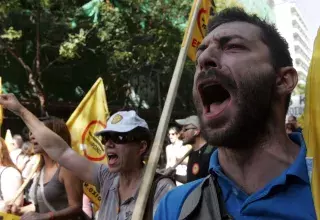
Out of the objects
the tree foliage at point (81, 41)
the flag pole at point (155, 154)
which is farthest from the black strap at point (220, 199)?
the tree foliage at point (81, 41)

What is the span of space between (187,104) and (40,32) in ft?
33.3

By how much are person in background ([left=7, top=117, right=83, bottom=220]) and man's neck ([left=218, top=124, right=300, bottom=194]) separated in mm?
2540

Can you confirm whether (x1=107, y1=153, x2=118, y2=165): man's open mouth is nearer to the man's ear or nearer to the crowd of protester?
the crowd of protester

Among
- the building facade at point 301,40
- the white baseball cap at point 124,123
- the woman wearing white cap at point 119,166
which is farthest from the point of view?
the white baseball cap at point 124,123

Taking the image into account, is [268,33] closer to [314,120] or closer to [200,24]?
[314,120]

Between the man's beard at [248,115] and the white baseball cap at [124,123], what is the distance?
6.05 feet

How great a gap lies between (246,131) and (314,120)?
0.39m

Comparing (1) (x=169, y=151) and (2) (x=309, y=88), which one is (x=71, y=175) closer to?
(2) (x=309, y=88)

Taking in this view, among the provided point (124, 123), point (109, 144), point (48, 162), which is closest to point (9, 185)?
point (48, 162)

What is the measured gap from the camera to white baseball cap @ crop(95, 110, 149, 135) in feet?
11.2

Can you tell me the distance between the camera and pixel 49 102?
21.4m

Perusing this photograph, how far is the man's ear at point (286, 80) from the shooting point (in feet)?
5.36

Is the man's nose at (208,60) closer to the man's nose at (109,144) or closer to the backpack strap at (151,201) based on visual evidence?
the backpack strap at (151,201)

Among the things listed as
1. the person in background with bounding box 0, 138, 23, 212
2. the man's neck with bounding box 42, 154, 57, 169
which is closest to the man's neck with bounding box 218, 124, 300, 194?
the man's neck with bounding box 42, 154, 57, 169
